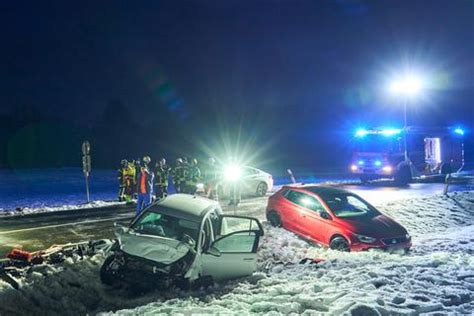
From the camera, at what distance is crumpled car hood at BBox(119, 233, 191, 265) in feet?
26.1

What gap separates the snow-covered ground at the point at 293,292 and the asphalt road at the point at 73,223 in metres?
3.24

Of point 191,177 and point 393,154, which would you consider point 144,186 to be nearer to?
point 191,177

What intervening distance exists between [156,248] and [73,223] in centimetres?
820

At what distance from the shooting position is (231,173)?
1878cm

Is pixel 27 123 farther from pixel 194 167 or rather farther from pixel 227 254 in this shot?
pixel 227 254

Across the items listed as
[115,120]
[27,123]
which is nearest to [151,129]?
[115,120]

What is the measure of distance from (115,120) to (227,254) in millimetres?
57983

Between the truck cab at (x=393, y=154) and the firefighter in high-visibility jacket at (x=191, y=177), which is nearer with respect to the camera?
the firefighter in high-visibility jacket at (x=191, y=177)

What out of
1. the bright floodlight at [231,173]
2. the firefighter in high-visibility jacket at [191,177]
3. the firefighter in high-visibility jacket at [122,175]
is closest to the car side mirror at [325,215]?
the bright floodlight at [231,173]

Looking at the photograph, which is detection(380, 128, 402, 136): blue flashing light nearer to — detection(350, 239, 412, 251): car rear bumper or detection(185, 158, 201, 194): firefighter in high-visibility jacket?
detection(185, 158, 201, 194): firefighter in high-visibility jacket


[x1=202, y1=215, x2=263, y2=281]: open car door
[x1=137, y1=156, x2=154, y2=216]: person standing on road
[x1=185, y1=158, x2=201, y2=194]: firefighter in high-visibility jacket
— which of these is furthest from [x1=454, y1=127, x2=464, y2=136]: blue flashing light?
[x1=202, y1=215, x2=263, y2=281]: open car door

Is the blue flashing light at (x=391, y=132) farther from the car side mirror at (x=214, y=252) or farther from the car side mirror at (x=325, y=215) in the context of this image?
the car side mirror at (x=214, y=252)

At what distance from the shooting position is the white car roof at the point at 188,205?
880 cm

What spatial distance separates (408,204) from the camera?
18.7 metres
